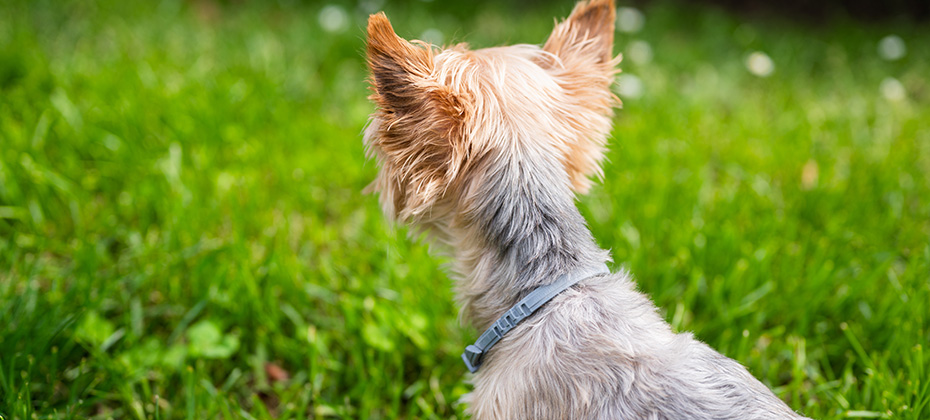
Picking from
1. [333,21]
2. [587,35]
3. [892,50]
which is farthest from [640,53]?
[587,35]

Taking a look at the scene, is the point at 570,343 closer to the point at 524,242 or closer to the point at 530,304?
the point at 530,304

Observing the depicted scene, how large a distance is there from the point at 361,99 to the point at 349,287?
7.83ft

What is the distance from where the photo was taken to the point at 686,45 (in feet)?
22.2

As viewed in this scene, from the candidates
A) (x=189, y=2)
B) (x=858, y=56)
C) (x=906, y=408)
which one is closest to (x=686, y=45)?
(x=858, y=56)

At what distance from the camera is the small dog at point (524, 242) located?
157 centimetres

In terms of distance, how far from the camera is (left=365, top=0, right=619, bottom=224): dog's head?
1.64 meters

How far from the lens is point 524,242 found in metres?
1.76

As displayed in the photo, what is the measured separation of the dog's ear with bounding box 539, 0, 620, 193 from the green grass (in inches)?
16.6

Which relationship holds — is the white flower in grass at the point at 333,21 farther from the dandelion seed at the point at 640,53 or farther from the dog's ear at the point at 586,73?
the dog's ear at the point at 586,73

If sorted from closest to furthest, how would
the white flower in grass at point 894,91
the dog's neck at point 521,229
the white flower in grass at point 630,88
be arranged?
the dog's neck at point 521,229
the white flower in grass at point 630,88
the white flower in grass at point 894,91

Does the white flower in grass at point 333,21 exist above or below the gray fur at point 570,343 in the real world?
above

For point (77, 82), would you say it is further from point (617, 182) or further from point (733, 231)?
point (733, 231)

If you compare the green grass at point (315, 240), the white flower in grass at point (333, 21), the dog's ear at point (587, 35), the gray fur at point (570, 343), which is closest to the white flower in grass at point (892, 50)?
the green grass at point (315, 240)

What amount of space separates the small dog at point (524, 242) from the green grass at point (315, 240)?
0.79 meters
